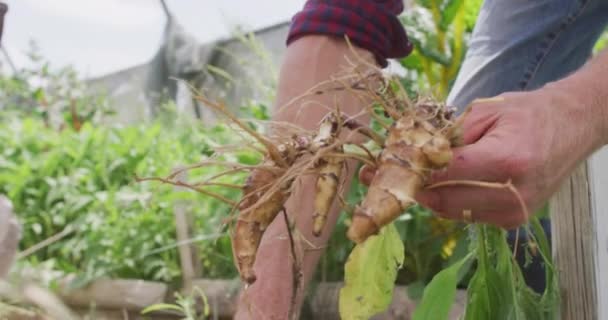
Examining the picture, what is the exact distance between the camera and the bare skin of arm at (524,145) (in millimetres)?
669

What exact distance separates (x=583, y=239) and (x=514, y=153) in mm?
439

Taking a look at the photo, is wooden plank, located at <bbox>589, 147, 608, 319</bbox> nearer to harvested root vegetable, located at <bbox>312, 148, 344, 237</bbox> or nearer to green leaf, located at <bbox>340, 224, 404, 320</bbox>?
green leaf, located at <bbox>340, 224, 404, 320</bbox>

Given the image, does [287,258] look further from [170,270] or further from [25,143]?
[25,143]

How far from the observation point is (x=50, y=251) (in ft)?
8.88

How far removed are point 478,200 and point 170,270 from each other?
1.76m

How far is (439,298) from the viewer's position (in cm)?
92

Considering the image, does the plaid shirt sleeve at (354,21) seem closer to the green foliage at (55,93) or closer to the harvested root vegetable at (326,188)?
the harvested root vegetable at (326,188)

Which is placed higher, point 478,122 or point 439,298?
point 478,122

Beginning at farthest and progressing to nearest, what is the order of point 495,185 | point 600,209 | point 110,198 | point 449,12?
point 110,198, point 449,12, point 600,209, point 495,185

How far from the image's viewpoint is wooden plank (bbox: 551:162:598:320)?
1.04 meters

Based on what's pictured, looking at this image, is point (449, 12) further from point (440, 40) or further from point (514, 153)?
point (514, 153)

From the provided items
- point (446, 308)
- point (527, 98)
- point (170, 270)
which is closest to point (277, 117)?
point (446, 308)

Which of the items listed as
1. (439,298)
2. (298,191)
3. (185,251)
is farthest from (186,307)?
(185,251)

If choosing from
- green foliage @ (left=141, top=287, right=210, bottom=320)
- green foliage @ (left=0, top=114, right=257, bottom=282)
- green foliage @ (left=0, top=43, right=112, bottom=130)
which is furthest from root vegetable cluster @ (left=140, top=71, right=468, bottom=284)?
green foliage @ (left=0, top=43, right=112, bottom=130)
